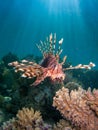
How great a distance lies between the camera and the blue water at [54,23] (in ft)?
113

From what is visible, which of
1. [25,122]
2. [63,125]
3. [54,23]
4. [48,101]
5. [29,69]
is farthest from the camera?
[54,23]

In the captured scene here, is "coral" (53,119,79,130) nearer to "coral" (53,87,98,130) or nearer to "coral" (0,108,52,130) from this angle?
"coral" (53,87,98,130)

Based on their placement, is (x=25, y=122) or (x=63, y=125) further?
(x=25, y=122)

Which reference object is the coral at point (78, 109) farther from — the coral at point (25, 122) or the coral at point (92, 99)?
the coral at point (25, 122)

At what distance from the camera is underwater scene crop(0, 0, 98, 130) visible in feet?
15.3

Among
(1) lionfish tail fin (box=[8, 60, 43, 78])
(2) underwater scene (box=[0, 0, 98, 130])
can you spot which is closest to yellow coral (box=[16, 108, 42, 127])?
(2) underwater scene (box=[0, 0, 98, 130])

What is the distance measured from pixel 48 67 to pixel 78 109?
3.79 feet

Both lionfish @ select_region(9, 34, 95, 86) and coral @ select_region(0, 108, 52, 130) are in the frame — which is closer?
coral @ select_region(0, 108, 52, 130)

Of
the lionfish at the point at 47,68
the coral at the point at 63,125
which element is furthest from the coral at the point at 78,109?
the lionfish at the point at 47,68

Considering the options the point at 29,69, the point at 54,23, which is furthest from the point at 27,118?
the point at 54,23

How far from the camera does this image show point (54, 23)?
4644cm

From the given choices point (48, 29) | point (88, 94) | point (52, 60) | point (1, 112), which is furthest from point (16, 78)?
point (48, 29)

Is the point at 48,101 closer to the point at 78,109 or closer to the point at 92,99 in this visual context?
the point at 78,109

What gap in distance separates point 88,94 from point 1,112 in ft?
8.50
